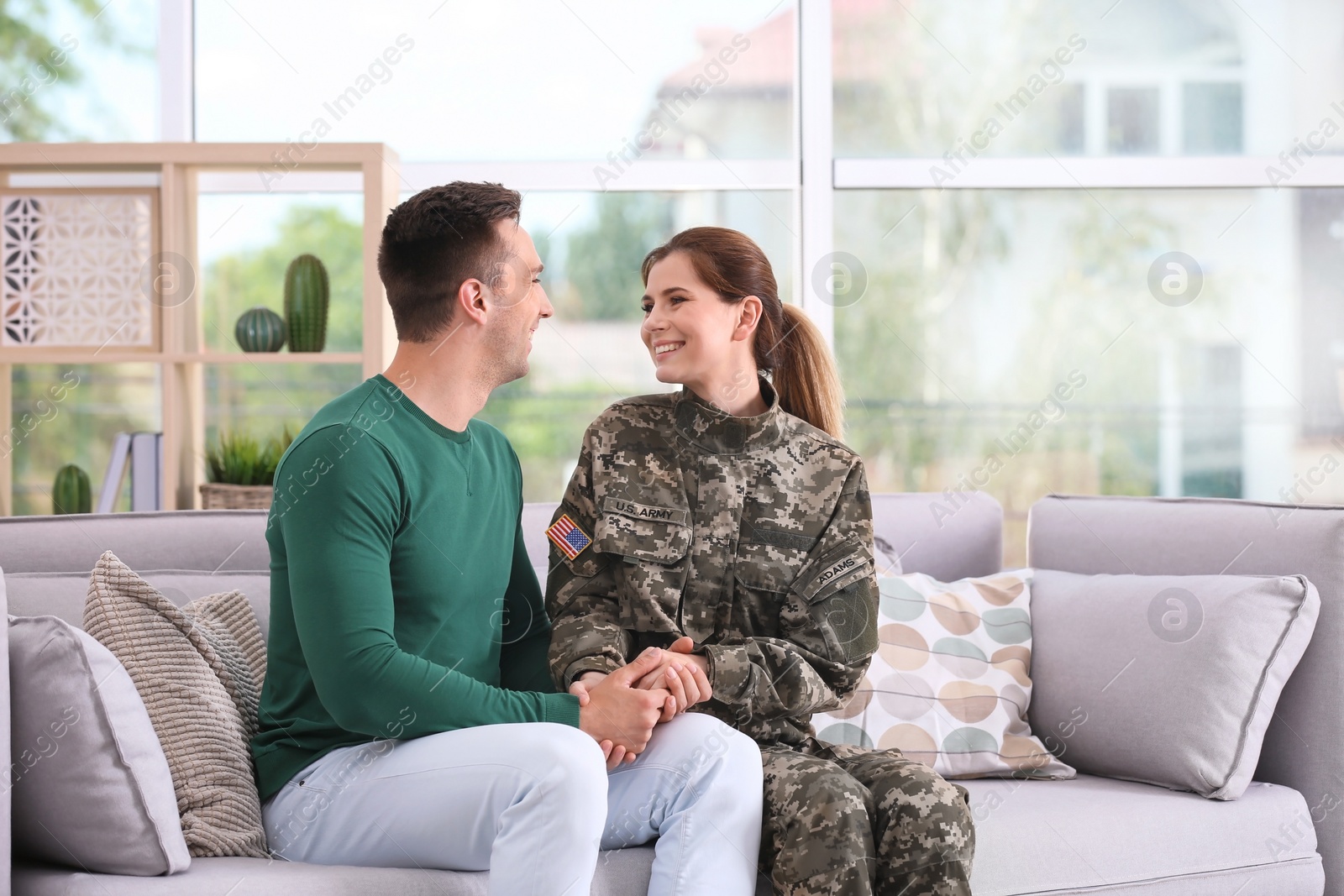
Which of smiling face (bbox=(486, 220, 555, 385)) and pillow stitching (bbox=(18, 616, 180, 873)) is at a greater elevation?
smiling face (bbox=(486, 220, 555, 385))

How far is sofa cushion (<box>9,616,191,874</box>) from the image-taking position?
48.4 inches

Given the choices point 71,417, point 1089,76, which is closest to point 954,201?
point 1089,76

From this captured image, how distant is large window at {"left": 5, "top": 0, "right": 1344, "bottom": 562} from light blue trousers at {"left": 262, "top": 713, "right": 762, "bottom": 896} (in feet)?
5.89

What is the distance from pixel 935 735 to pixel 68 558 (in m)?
1.43

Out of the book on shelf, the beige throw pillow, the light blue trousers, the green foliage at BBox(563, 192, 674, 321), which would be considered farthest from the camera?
the green foliage at BBox(563, 192, 674, 321)

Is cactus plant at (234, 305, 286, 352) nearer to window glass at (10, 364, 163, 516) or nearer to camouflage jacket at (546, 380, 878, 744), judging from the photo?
window glass at (10, 364, 163, 516)

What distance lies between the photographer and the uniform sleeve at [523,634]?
5.30 ft

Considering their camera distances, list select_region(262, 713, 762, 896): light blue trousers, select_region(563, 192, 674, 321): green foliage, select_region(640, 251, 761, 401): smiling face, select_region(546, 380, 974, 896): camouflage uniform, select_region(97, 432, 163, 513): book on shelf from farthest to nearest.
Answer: select_region(563, 192, 674, 321): green foliage, select_region(97, 432, 163, 513): book on shelf, select_region(640, 251, 761, 401): smiling face, select_region(546, 380, 974, 896): camouflage uniform, select_region(262, 713, 762, 896): light blue trousers

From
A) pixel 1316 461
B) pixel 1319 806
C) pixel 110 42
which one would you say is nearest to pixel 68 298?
pixel 110 42

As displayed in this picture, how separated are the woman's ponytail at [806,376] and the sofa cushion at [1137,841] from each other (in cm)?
64

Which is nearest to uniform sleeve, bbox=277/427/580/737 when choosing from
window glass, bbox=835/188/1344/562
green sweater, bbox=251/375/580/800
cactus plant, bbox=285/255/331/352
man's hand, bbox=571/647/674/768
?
green sweater, bbox=251/375/580/800

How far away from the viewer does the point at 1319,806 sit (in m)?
1.80

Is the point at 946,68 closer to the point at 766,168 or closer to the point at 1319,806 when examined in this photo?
the point at 766,168

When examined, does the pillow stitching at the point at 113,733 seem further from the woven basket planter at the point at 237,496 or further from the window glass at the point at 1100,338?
the window glass at the point at 1100,338
